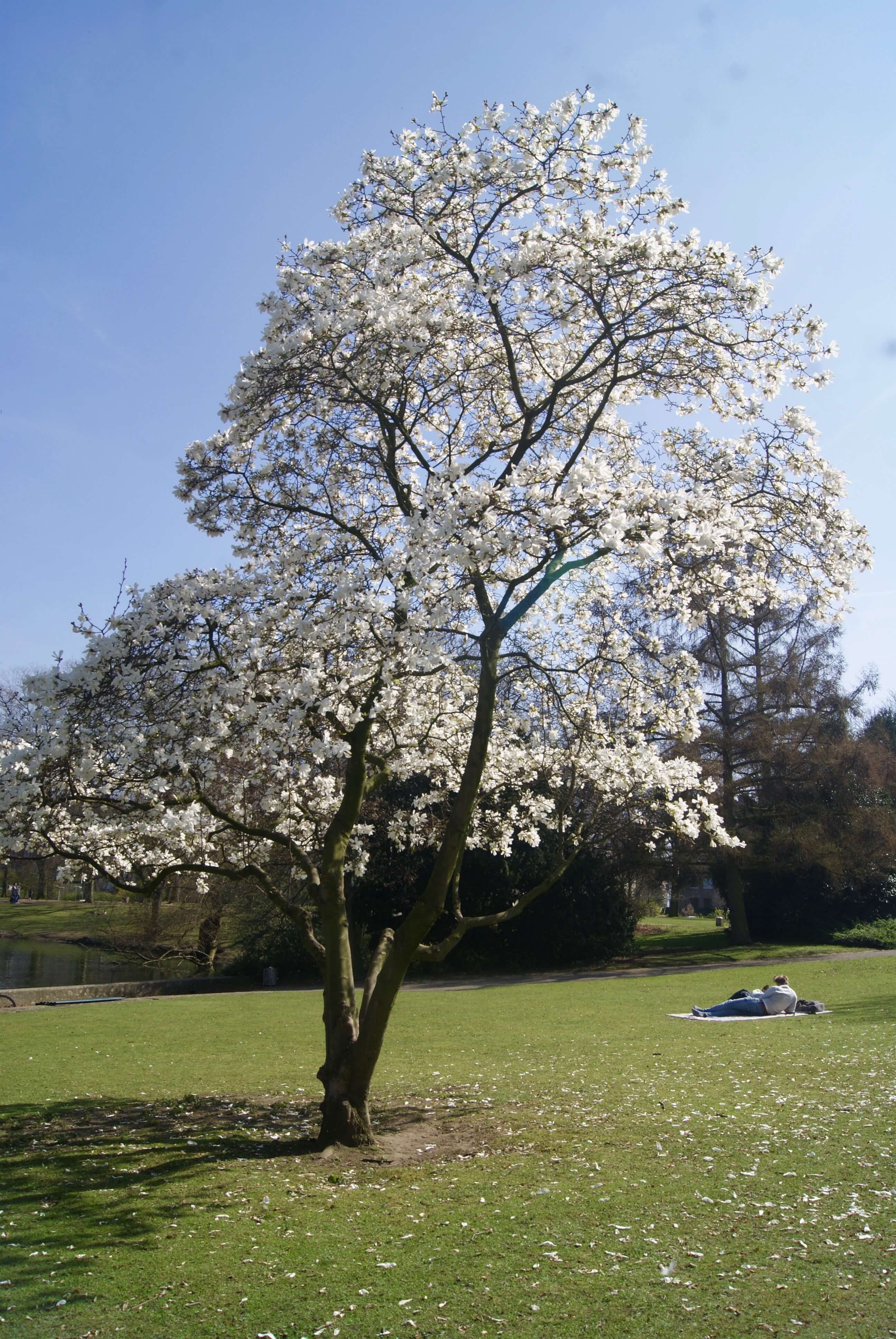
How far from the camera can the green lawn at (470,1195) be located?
437cm

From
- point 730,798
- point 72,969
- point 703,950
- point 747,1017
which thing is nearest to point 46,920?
point 72,969

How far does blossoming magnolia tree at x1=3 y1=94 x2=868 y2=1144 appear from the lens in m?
6.94

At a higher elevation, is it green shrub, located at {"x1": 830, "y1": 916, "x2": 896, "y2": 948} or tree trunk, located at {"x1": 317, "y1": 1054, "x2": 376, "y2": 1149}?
tree trunk, located at {"x1": 317, "y1": 1054, "x2": 376, "y2": 1149}

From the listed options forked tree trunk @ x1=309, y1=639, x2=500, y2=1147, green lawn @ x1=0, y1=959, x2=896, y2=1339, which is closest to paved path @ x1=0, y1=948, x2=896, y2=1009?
green lawn @ x1=0, y1=959, x2=896, y2=1339

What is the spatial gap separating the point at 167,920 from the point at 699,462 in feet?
74.1

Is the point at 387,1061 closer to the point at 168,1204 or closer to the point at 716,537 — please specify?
the point at 168,1204

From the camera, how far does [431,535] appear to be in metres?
6.30

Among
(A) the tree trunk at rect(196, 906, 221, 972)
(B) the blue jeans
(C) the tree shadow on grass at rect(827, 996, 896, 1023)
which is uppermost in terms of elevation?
(A) the tree trunk at rect(196, 906, 221, 972)

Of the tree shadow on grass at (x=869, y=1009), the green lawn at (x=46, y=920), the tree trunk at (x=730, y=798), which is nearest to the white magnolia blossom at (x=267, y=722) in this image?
the tree shadow on grass at (x=869, y=1009)

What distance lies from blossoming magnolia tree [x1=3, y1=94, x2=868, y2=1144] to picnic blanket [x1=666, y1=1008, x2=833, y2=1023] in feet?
18.0

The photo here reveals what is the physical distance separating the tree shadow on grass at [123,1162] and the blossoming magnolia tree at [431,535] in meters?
0.79

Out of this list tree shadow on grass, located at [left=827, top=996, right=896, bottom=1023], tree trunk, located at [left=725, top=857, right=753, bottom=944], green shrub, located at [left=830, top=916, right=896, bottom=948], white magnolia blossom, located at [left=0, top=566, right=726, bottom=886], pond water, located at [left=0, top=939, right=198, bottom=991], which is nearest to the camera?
white magnolia blossom, located at [left=0, top=566, right=726, bottom=886]

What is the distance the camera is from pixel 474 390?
29.6 feet

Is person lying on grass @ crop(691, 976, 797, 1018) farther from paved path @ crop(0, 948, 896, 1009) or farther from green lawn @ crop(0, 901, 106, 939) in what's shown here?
green lawn @ crop(0, 901, 106, 939)
